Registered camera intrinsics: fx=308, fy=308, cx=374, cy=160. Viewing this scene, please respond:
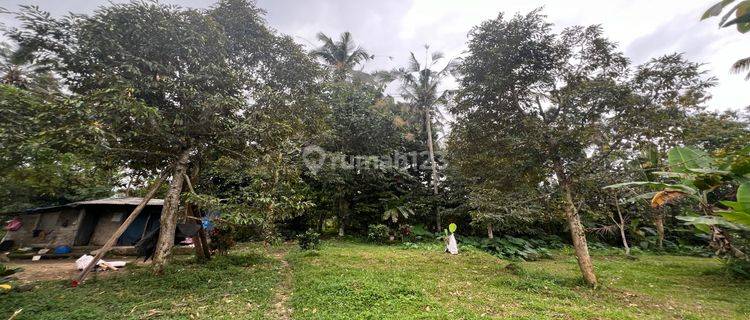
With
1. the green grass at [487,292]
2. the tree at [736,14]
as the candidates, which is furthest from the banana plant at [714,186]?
the green grass at [487,292]

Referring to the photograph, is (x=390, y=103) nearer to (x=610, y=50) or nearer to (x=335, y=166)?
(x=335, y=166)

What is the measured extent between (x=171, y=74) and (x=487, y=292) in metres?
9.96

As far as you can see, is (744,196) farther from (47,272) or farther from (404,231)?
(404,231)

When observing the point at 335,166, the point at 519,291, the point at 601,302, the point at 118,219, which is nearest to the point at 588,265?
the point at 601,302

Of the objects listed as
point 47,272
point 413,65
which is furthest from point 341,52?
point 47,272

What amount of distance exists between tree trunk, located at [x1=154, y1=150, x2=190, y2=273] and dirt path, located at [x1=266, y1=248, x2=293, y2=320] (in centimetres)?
332

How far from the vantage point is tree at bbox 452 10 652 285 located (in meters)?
8.26

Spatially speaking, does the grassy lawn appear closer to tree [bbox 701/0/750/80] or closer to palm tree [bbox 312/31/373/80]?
tree [bbox 701/0/750/80]

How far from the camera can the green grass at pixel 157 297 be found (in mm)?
5772

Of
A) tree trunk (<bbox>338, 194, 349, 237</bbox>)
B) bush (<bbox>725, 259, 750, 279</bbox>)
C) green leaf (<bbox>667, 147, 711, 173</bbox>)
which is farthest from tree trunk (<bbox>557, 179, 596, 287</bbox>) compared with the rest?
tree trunk (<bbox>338, 194, 349, 237</bbox>)

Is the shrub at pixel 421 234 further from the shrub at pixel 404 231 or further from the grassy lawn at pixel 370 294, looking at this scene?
the grassy lawn at pixel 370 294

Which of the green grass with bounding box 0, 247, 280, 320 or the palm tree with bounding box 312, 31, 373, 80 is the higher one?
the palm tree with bounding box 312, 31, 373, 80

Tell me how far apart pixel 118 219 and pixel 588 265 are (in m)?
20.8

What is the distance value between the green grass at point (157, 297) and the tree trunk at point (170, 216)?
410mm
